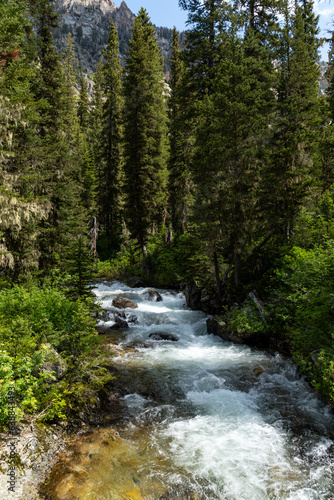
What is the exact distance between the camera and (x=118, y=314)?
16516mm

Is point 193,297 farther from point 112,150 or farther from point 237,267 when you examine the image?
point 112,150

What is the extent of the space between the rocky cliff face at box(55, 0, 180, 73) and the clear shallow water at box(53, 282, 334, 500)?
7604 inches

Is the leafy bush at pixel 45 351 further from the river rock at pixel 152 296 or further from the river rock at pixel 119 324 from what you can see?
the river rock at pixel 152 296

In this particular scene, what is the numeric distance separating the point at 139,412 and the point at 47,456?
271cm

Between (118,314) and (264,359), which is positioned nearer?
(264,359)

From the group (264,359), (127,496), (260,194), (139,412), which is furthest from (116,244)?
(127,496)

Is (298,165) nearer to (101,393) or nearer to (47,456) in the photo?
(101,393)

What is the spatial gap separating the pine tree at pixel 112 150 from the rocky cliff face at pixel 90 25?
159932 mm

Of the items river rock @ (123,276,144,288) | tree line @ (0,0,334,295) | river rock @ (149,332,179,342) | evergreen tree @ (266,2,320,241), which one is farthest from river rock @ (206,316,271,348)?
river rock @ (123,276,144,288)

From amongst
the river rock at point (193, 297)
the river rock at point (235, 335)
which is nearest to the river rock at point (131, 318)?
the river rock at point (193, 297)

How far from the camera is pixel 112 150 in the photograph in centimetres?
3362

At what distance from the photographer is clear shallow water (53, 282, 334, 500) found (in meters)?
5.39

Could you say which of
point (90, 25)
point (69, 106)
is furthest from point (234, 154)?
point (90, 25)

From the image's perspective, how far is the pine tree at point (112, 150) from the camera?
3303 centimetres
